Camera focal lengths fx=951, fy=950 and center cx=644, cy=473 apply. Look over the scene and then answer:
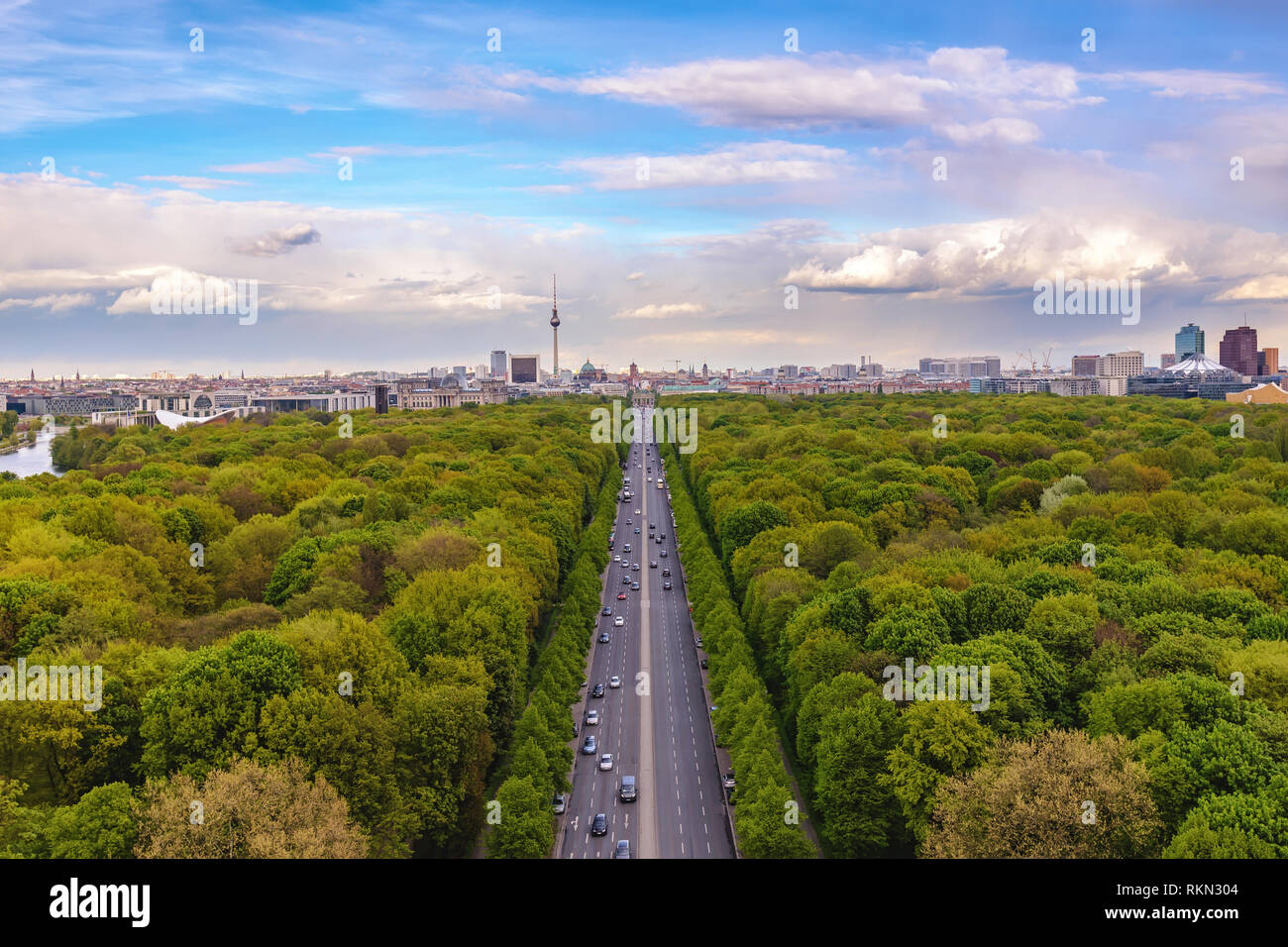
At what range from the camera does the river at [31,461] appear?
10628cm

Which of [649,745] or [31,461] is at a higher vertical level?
[31,461]

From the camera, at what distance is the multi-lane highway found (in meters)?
29.7

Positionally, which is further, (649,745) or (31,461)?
(31,461)

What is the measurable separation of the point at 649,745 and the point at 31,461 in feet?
367

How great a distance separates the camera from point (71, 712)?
2378cm

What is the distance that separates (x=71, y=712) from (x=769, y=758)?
1943cm

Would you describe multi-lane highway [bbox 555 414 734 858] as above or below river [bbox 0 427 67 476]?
below

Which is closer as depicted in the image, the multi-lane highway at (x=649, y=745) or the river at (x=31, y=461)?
the multi-lane highway at (x=649, y=745)

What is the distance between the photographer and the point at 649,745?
36.7 metres

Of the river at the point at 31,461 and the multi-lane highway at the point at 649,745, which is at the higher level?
the river at the point at 31,461

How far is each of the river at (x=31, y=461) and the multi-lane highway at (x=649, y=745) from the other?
Answer: 73449mm

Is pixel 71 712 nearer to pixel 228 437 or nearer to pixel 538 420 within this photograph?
pixel 228 437

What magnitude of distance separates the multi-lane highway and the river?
73449 mm
